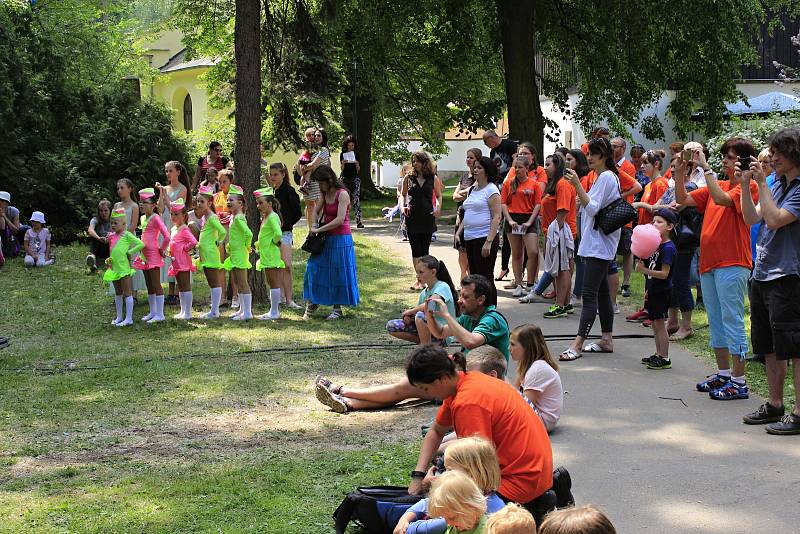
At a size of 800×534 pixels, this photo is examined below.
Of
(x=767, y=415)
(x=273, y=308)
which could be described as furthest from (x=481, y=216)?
(x=767, y=415)

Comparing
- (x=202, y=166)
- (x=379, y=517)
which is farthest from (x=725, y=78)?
(x=379, y=517)

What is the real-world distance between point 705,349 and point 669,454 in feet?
12.1

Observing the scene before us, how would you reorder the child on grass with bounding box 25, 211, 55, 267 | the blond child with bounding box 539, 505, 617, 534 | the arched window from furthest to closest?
the arched window
the child on grass with bounding box 25, 211, 55, 267
the blond child with bounding box 539, 505, 617, 534

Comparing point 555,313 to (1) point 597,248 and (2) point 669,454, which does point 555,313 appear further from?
(2) point 669,454

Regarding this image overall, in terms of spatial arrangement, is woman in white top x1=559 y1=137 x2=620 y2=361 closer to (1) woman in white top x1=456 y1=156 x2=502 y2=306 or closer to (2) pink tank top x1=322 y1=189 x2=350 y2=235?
(1) woman in white top x1=456 y1=156 x2=502 y2=306

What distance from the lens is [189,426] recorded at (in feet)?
25.8

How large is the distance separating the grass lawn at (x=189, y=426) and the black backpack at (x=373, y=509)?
0.14m

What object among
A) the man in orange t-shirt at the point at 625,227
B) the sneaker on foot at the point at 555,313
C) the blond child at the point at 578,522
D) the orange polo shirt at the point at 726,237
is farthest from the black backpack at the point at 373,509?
the sneaker on foot at the point at 555,313

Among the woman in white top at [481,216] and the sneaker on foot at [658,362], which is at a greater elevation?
the woman in white top at [481,216]

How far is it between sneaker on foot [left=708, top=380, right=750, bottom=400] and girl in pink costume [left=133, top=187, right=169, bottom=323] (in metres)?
7.27

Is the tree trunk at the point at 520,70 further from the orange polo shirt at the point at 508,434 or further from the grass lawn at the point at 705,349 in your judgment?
the orange polo shirt at the point at 508,434

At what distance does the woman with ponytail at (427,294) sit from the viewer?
8.54 m

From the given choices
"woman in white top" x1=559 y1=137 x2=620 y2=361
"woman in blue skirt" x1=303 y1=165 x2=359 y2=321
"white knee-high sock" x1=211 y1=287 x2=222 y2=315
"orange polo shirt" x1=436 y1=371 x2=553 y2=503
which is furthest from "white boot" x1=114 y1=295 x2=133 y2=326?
"orange polo shirt" x1=436 y1=371 x2=553 y2=503

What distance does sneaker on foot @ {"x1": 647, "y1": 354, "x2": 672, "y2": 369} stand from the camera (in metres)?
9.32
